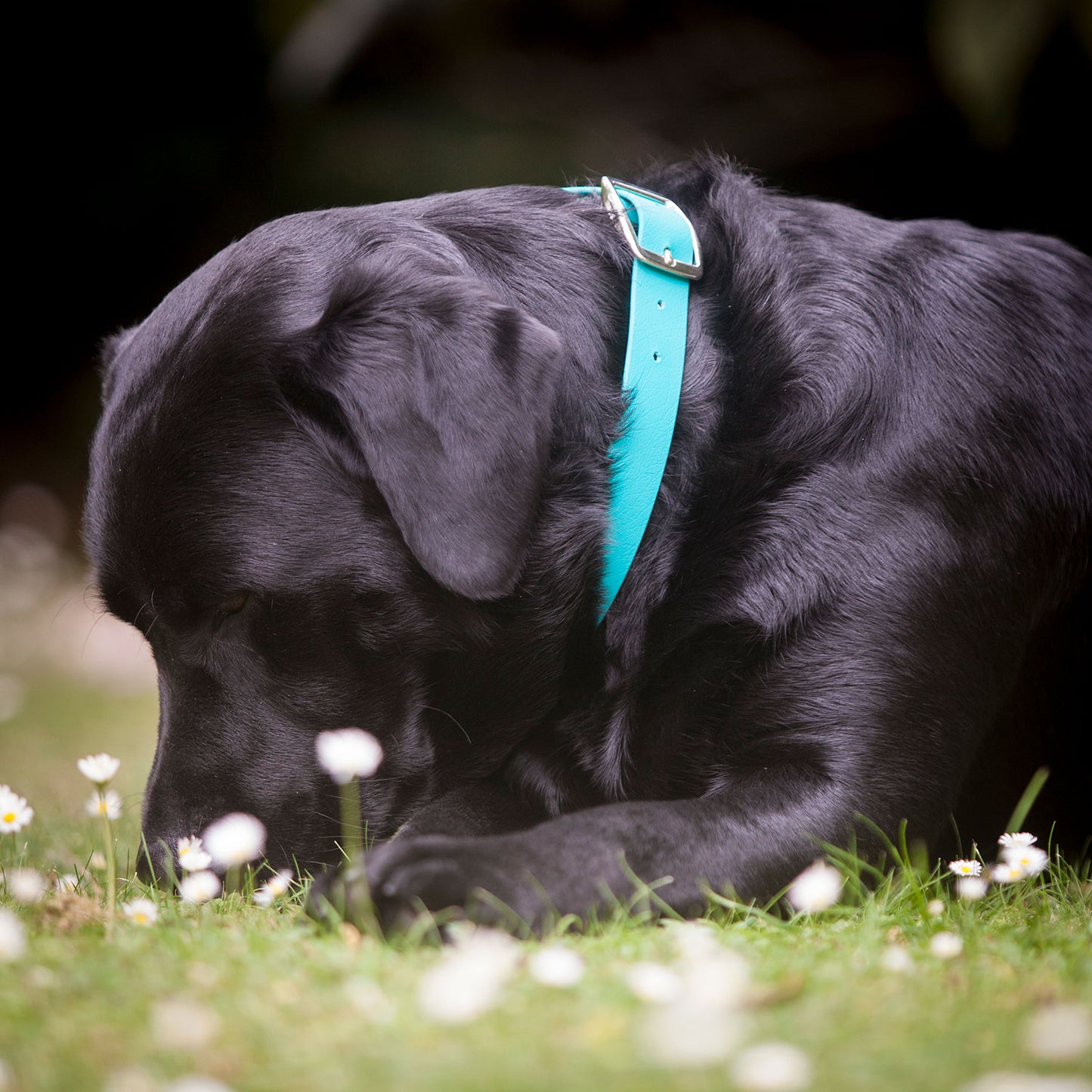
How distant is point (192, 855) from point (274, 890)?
17 centimetres

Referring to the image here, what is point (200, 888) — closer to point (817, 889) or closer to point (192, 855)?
point (192, 855)

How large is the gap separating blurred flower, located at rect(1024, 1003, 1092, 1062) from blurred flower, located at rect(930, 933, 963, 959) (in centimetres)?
35

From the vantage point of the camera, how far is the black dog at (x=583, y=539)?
6.01 feet

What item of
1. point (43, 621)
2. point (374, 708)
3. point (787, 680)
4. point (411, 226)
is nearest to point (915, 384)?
point (787, 680)

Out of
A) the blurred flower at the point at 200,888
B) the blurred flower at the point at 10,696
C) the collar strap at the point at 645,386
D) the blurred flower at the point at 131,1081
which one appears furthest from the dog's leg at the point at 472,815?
the blurred flower at the point at 10,696

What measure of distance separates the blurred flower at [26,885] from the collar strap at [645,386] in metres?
1.02

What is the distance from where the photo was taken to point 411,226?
2150mm

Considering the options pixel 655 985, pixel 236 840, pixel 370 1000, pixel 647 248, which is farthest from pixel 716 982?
pixel 647 248

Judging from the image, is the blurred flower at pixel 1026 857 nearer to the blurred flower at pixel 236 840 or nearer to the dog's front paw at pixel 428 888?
the dog's front paw at pixel 428 888

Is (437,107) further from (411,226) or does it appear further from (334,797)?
(334,797)

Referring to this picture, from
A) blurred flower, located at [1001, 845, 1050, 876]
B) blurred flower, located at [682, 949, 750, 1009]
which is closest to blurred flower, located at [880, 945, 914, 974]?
blurred flower, located at [682, 949, 750, 1009]

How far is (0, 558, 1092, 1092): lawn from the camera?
1030mm

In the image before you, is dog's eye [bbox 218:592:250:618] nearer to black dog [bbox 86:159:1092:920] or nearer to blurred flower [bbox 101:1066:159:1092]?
black dog [bbox 86:159:1092:920]

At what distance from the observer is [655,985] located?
119 cm
